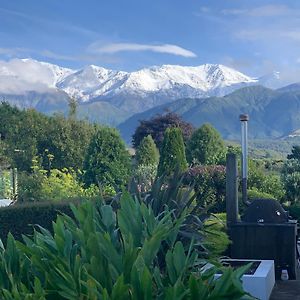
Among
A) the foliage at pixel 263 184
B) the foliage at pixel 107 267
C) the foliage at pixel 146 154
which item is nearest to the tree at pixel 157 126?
the foliage at pixel 146 154

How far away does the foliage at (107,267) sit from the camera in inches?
109

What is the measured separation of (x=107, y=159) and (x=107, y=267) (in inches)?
589

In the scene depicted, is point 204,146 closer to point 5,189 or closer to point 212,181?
point 212,181

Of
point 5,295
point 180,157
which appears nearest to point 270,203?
point 5,295

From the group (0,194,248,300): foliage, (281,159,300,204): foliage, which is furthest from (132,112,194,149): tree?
(0,194,248,300): foliage

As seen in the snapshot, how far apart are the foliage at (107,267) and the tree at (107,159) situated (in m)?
14.0

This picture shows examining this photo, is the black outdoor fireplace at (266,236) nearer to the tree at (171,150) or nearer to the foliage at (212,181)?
the foliage at (212,181)

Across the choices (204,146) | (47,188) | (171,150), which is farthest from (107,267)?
(204,146)

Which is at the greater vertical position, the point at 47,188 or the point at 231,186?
the point at 231,186

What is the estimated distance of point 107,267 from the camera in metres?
2.98

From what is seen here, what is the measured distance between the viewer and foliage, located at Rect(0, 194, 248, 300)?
9.06ft

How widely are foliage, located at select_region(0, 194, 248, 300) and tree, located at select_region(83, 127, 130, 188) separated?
1404 centimetres

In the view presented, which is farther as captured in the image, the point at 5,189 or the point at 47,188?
the point at 5,189

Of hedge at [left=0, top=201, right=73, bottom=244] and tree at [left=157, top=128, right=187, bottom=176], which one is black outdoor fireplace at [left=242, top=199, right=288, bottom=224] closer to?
hedge at [left=0, top=201, right=73, bottom=244]
